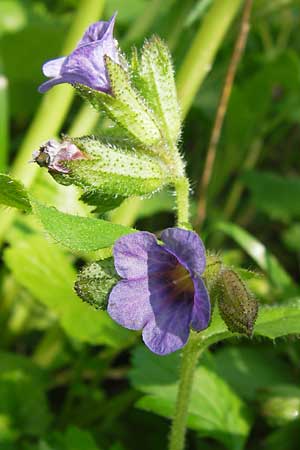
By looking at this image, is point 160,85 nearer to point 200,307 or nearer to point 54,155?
point 54,155

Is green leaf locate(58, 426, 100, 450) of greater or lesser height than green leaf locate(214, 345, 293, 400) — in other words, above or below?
above

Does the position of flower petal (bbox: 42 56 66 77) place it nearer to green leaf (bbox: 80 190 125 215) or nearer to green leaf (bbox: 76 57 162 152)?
green leaf (bbox: 76 57 162 152)

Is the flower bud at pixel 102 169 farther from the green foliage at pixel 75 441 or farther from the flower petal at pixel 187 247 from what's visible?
the green foliage at pixel 75 441

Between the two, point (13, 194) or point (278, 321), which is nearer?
point (13, 194)

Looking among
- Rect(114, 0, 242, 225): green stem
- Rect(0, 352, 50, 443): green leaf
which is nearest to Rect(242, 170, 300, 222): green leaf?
Rect(114, 0, 242, 225): green stem

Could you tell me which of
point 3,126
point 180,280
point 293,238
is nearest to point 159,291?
point 180,280
